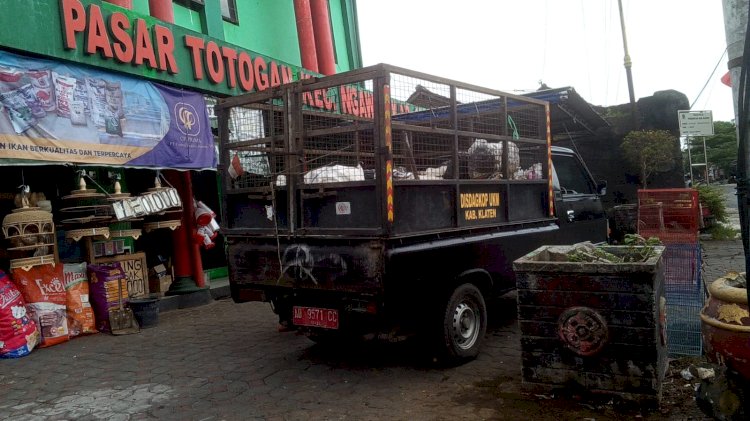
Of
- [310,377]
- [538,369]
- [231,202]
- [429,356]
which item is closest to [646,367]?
[538,369]

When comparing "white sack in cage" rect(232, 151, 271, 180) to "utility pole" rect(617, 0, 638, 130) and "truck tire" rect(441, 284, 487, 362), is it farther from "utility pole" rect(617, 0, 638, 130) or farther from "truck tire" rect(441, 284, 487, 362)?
"utility pole" rect(617, 0, 638, 130)

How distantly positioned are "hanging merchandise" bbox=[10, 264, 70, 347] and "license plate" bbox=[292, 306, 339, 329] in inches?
136

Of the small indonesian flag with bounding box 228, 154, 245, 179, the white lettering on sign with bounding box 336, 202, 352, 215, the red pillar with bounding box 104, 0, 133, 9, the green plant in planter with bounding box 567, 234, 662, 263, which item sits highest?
the red pillar with bounding box 104, 0, 133, 9

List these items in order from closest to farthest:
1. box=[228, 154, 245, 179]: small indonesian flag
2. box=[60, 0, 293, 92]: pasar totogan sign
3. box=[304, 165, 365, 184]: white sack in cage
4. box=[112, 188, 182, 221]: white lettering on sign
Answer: box=[304, 165, 365, 184]: white sack in cage → box=[228, 154, 245, 179]: small indonesian flag → box=[60, 0, 293, 92]: pasar totogan sign → box=[112, 188, 182, 221]: white lettering on sign

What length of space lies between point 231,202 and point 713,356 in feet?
12.8

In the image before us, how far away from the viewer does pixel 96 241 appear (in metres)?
7.33

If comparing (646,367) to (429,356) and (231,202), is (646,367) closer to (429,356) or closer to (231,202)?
(429,356)

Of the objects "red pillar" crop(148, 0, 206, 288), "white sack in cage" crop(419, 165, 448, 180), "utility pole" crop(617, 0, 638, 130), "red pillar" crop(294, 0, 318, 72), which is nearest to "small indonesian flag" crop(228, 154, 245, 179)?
"white sack in cage" crop(419, 165, 448, 180)

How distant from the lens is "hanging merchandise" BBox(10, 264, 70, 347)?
5.93 metres

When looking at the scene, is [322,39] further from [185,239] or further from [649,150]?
[649,150]

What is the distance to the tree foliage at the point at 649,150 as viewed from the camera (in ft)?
44.6

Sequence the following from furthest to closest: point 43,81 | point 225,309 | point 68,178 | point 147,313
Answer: point 225,309 → point 68,178 → point 147,313 → point 43,81

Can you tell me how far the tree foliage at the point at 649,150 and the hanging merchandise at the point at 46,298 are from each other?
13200mm

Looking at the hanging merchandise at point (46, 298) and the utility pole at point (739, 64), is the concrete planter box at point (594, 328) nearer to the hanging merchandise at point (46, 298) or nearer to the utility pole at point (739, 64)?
the utility pole at point (739, 64)
